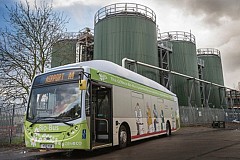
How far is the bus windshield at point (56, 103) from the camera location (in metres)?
7.93

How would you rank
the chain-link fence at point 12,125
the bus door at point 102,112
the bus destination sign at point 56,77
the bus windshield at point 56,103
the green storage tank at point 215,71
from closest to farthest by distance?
the bus windshield at point 56,103
the bus destination sign at point 56,77
the bus door at point 102,112
the chain-link fence at point 12,125
the green storage tank at point 215,71

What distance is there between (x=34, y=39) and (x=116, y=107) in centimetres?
849

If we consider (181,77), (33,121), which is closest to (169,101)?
(33,121)

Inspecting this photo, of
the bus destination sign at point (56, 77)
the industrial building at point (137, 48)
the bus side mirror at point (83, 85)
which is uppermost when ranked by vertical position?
the industrial building at point (137, 48)

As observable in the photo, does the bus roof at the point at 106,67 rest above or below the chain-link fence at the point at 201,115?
Answer: above

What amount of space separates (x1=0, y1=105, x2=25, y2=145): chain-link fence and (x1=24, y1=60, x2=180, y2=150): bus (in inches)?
216

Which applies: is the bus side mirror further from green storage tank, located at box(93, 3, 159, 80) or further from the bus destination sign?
green storage tank, located at box(93, 3, 159, 80)

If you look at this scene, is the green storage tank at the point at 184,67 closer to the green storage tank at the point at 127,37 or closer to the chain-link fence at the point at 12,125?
the green storage tank at the point at 127,37

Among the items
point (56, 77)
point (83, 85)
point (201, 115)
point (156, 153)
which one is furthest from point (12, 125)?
point (201, 115)

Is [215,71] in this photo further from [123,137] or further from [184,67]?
[123,137]

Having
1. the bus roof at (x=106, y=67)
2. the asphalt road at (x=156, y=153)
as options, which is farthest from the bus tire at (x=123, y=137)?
the bus roof at (x=106, y=67)

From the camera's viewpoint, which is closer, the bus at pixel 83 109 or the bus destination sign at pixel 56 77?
the bus at pixel 83 109

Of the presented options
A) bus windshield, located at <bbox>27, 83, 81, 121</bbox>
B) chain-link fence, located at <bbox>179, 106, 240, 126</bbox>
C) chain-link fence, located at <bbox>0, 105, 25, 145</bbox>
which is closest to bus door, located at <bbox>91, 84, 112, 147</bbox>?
bus windshield, located at <bbox>27, 83, 81, 121</bbox>

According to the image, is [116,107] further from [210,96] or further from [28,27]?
[210,96]
